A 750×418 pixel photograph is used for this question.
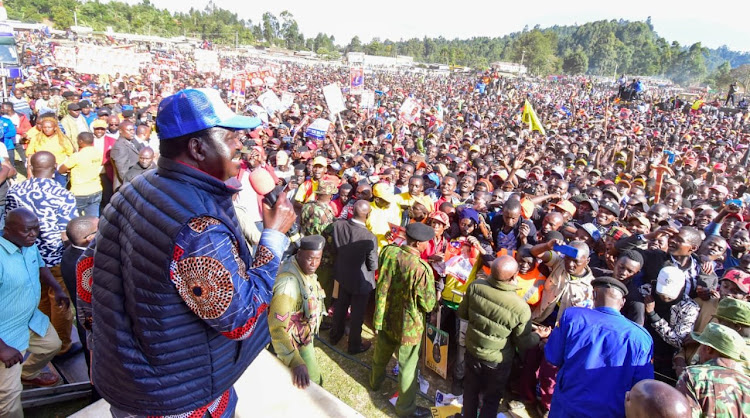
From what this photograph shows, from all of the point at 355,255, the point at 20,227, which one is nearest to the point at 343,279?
the point at 355,255

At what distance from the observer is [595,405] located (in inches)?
105

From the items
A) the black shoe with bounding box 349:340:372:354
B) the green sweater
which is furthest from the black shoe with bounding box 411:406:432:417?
the black shoe with bounding box 349:340:372:354

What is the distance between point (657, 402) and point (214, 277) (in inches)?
78.7

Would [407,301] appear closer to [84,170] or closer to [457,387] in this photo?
[457,387]

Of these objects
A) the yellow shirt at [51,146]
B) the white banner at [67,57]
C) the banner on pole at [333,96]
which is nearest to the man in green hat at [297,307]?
the yellow shirt at [51,146]

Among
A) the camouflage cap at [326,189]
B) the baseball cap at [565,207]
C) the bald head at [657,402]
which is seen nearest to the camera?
the bald head at [657,402]

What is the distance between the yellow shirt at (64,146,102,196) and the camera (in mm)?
5969

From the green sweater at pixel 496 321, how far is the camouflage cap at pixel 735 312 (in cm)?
120

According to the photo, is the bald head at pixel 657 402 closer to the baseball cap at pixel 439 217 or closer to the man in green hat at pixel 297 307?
the man in green hat at pixel 297 307

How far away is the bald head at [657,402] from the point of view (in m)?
1.90

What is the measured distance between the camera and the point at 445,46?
96500mm

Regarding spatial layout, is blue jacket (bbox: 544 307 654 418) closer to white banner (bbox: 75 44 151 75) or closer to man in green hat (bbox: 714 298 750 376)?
man in green hat (bbox: 714 298 750 376)

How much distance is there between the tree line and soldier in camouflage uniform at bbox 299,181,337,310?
213ft

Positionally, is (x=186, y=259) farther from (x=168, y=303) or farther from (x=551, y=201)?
(x=551, y=201)
